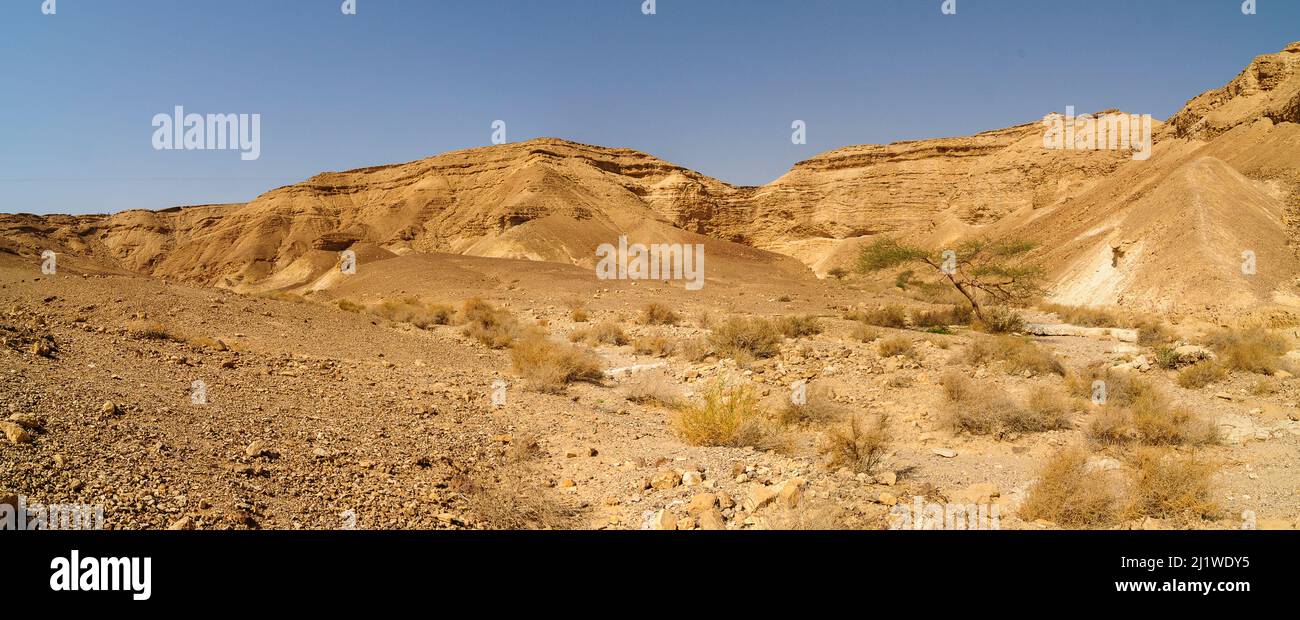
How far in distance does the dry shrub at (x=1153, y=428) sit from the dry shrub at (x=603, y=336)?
10.4m

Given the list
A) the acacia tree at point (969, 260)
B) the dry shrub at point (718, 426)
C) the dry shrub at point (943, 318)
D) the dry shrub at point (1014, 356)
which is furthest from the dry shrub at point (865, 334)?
the dry shrub at point (718, 426)

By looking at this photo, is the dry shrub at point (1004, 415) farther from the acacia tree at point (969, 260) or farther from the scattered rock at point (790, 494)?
the acacia tree at point (969, 260)

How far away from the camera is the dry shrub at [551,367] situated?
1012cm

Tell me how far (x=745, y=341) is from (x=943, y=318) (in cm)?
979

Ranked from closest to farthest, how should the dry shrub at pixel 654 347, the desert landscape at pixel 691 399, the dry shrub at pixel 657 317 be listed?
the desert landscape at pixel 691 399 < the dry shrub at pixel 654 347 < the dry shrub at pixel 657 317

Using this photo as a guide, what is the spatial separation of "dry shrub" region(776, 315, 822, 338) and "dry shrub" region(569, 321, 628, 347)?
3.99 metres

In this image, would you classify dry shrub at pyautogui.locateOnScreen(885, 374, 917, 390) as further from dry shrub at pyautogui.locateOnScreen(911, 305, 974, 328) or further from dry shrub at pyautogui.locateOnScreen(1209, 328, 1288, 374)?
dry shrub at pyautogui.locateOnScreen(911, 305, 974, 328)

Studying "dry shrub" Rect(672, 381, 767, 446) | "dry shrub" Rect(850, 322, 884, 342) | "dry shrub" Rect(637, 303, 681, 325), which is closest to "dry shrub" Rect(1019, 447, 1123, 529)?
"dry shrub" Rect(672, 381, 767, 446)

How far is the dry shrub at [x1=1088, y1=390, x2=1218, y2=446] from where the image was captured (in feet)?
23.6

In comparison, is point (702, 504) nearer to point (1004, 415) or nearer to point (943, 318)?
point (1004, 415)

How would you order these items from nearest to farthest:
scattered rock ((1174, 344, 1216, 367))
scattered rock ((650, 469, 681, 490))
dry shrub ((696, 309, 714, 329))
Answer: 1. scattered rock ((650, 469, 681, 490))
2. scattered rock ((1174, 344, 1216, 367))
3. dry shrub ((696, 309, 714, 329))

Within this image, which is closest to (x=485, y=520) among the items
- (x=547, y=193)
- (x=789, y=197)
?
(x=547, y=193)

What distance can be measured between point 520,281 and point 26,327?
22.8m
